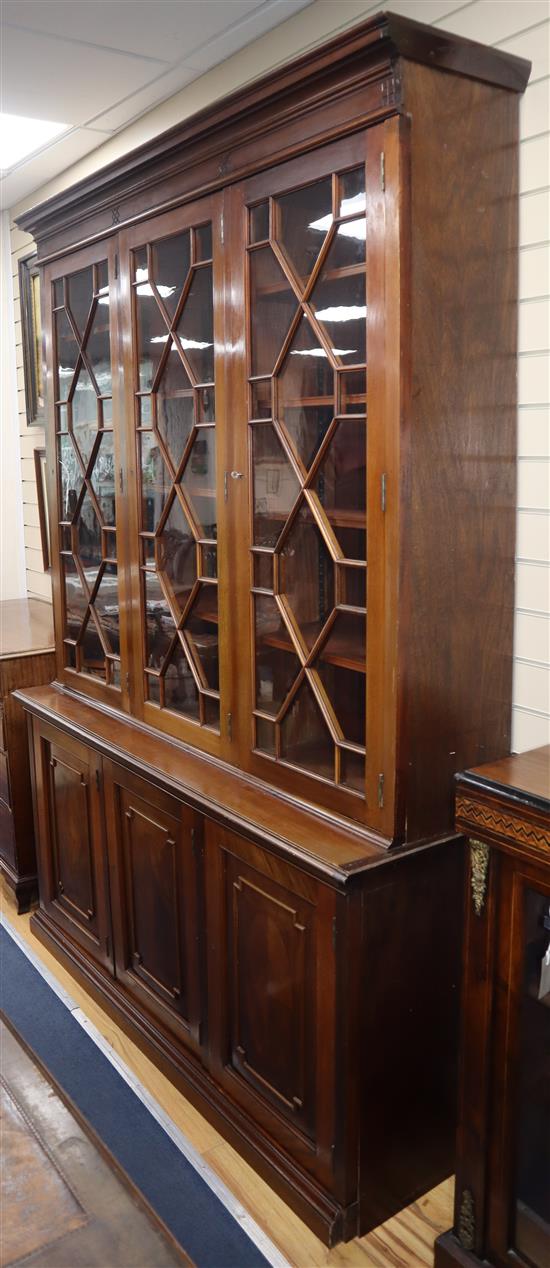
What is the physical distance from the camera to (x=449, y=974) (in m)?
2.09

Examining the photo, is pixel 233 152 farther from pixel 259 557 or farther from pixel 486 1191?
pixel 486 1191

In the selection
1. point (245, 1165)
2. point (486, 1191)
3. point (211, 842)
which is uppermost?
point (211, 842)

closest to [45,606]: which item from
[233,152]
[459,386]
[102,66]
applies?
[102,66]

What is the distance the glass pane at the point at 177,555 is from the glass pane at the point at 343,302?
729 mm

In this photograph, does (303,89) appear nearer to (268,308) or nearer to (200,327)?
(268,308)

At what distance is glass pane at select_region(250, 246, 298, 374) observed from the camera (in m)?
1.99

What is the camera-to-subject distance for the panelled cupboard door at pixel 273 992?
6.51 ft

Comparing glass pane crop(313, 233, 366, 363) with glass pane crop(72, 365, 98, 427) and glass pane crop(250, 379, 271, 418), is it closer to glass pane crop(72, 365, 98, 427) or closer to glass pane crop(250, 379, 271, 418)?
glass pane crop(250, 379, 271, 418)

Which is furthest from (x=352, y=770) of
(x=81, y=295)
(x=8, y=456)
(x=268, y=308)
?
(x=8, y=456)

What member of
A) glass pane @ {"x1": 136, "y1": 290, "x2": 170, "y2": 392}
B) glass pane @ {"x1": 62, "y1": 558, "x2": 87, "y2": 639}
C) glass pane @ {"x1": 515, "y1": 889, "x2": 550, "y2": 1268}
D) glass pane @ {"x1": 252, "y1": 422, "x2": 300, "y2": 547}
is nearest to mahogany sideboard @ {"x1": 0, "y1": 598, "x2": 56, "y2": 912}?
glass pane @ {"x1": 62, "y1": 558, "x2": 87, "y2": 639}

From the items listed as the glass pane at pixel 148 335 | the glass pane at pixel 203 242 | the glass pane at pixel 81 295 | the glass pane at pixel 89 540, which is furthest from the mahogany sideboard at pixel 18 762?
the glass pane at pixel 203 242

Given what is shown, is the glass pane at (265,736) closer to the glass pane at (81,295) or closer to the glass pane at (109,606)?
the glass pane at (109,606)

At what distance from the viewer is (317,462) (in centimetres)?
192

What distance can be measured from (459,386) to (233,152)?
0.76 metres
